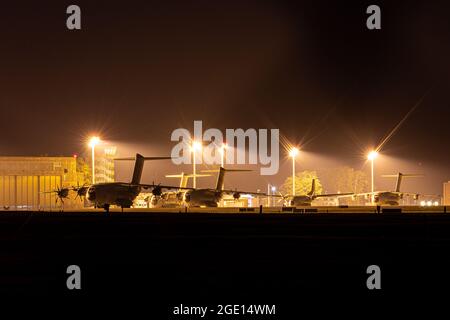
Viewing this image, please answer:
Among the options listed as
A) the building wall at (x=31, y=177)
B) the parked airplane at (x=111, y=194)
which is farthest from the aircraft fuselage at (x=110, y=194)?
the building wall at (x=31, y=177)

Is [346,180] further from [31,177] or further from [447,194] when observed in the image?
[31,177]

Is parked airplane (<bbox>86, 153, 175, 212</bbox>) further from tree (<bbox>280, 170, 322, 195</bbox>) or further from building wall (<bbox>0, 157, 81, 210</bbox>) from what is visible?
tree (<bbox>280, 170, 322, 195</bbox>)

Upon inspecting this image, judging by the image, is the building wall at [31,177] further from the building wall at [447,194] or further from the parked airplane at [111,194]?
the building wall at [447,194]

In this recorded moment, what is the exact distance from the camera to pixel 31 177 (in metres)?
134
